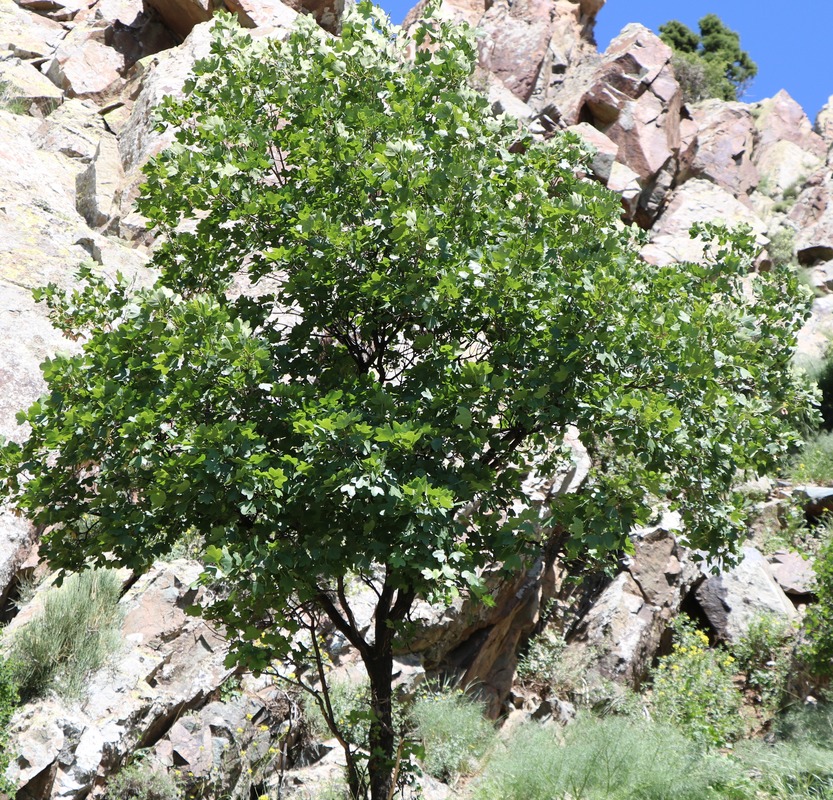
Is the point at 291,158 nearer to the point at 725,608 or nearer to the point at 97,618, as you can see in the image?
the point at 97,618

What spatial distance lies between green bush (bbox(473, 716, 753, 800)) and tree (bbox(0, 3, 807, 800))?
4.02ft

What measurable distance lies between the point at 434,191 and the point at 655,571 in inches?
357

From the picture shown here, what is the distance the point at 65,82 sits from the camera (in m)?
22.7

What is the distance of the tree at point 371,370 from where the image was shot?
17.1 ft

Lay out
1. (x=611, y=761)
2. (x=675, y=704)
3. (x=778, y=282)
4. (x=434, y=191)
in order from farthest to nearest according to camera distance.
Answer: (x=675, y=704)
(x=778, y=282)
(x=611, y=761)
(x=434, y=191)

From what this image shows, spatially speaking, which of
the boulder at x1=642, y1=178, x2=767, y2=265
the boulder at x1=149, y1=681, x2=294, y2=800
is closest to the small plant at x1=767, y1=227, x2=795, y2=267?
the boulder at x1=642, y1=178, x2=767, y2=265

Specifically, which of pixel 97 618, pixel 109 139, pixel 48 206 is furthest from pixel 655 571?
pixel 109 139

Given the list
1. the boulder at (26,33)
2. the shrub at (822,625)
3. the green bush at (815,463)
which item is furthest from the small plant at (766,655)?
the boulder at (26,33)

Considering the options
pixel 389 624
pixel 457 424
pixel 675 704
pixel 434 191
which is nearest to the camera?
pixel 457 424

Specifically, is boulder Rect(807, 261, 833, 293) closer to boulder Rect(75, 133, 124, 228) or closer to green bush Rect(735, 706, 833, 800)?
boulder Rect(75, 133, 124, 228)

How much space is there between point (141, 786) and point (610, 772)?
13.8 feet

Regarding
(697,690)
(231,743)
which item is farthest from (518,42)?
(231,743)

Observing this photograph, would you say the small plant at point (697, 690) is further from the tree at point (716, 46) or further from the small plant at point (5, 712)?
the tree at point (716, 46)

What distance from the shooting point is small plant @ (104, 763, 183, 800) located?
755cm
